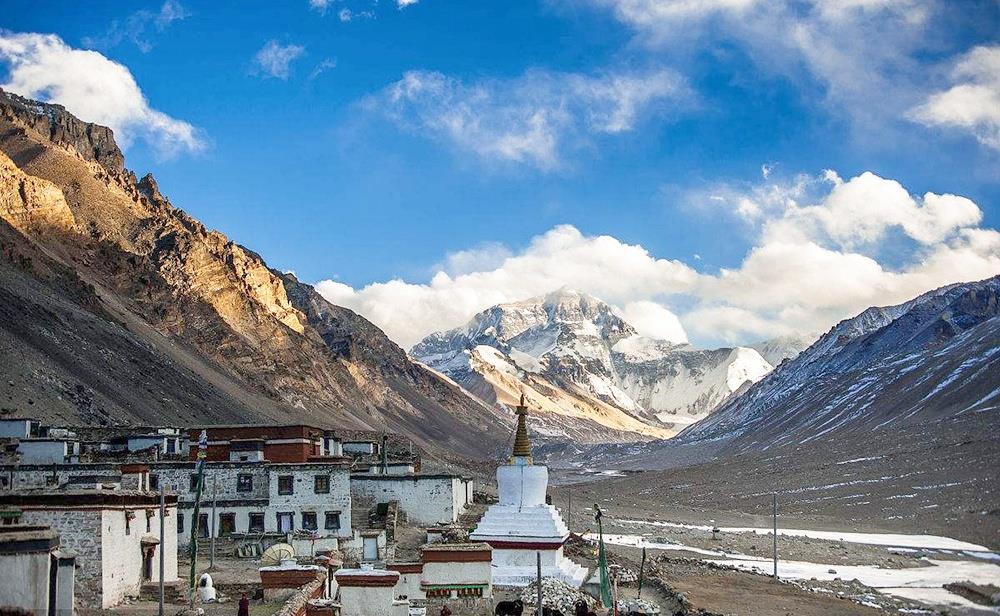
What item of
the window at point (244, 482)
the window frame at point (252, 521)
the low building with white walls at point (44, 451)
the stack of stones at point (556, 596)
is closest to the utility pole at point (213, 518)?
the window at point (244, 482)

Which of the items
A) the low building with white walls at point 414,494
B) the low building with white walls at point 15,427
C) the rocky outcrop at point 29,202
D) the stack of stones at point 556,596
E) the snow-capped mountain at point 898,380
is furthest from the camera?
the snow-capped mountain at point 898,380

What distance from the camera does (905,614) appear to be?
3164cm

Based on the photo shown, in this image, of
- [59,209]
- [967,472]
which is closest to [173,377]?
[59,209]

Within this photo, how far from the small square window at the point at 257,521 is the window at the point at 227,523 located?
60cm

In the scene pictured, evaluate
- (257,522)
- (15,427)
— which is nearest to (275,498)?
(257,522)

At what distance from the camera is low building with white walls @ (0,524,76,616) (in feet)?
54.7

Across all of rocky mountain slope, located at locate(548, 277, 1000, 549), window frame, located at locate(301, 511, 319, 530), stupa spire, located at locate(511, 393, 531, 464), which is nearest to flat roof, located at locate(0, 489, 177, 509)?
window frame, located at locate(301, 511, 319, 530)

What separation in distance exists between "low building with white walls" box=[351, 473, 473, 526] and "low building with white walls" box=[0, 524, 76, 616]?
22.8 metres

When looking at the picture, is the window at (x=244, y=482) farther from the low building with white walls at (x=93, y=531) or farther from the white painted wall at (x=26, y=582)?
the white painted wall at (x=26, y=582)

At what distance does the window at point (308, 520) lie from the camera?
3644 cm

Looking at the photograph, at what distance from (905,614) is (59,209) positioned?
117 meters

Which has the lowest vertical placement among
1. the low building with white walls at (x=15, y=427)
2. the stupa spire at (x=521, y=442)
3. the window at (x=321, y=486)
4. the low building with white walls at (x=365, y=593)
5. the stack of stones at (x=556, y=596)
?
the stack of stones at (x=556, y=596)

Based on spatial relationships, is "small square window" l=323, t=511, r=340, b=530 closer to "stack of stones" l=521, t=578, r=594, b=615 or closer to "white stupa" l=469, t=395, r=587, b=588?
"white stupa" l=469, t=395, r=587, b=588

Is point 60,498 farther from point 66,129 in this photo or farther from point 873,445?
point 66,129
